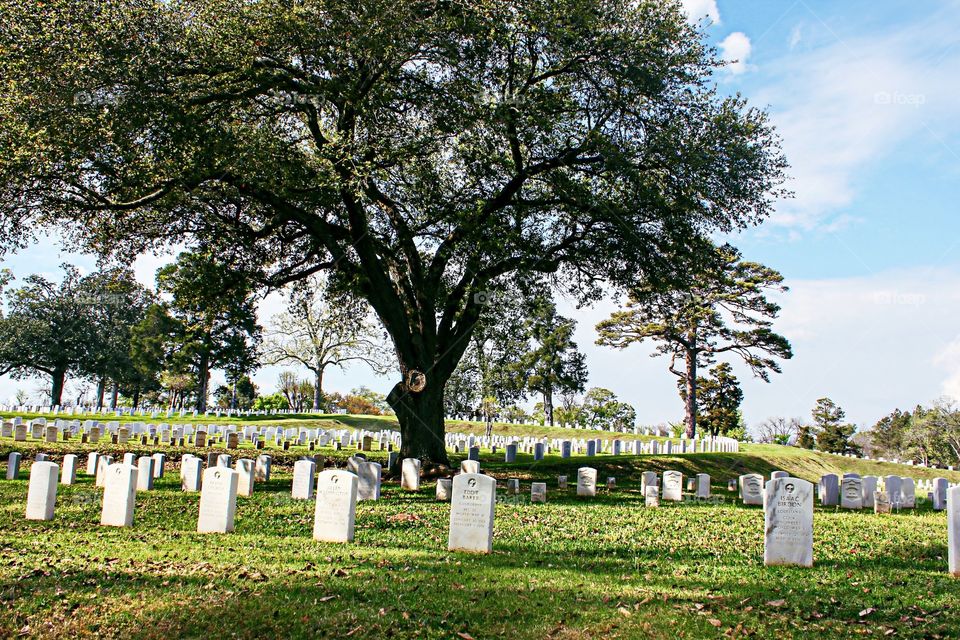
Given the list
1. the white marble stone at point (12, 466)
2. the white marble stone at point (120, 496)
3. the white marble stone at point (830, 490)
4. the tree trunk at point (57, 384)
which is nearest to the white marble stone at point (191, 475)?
the white marble stone at point (120, 496)

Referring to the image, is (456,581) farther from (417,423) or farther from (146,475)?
(417,423)

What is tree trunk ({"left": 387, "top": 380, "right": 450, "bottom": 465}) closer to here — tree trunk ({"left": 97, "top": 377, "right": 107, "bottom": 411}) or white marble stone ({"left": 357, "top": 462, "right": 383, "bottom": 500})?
white marble stone ({"left": 357, "top": 462, "right": 383, "bottom": 500})

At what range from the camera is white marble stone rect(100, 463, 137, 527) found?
35.8 feet

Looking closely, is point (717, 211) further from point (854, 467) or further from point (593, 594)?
point (854, 467)

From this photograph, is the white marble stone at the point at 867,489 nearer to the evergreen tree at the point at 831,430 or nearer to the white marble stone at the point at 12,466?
the white marble stone at the point at 12,466

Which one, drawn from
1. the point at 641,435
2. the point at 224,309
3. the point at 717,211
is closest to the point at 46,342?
the point at 224,309

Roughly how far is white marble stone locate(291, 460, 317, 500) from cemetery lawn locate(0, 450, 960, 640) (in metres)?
2.58

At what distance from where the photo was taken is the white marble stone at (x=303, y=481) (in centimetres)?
1492

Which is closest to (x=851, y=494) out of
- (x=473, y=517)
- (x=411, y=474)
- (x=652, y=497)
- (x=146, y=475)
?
(x=652, y=497)

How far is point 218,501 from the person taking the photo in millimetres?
10539

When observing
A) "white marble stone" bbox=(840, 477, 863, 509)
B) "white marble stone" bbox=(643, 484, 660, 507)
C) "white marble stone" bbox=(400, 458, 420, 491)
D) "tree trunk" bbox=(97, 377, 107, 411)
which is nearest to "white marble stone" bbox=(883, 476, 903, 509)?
"white marble stone" bbox=(840, 477, 863, 509)

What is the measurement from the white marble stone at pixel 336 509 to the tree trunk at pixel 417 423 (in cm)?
934

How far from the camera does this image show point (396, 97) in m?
17.5

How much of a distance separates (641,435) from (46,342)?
43054mm
